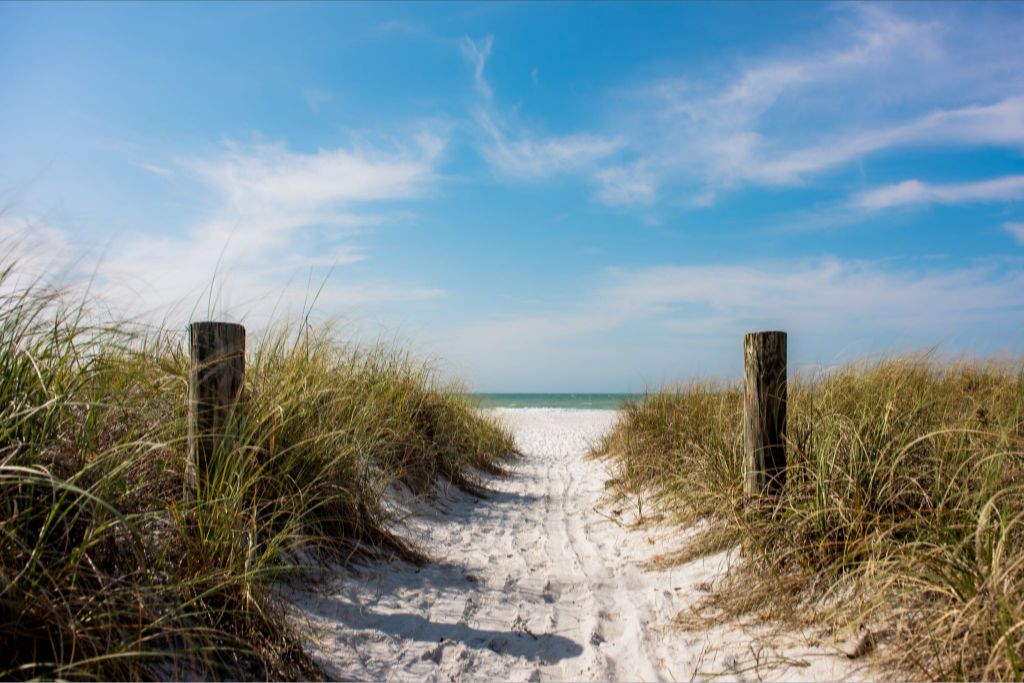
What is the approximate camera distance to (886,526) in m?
3.32

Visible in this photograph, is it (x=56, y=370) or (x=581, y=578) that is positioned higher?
(x=56, y=370)

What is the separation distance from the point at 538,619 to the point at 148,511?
2.27m

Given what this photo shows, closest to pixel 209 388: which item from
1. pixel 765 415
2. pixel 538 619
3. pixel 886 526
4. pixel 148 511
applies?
pixel 148 511

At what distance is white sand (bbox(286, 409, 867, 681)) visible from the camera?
9.82 feet

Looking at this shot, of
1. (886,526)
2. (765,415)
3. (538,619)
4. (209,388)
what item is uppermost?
(209,388)

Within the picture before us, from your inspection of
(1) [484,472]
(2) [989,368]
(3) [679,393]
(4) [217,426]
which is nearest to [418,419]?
(1) [484,472]

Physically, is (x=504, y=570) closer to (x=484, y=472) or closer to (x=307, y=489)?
(x=307, y=489)

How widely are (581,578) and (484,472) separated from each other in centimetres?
428

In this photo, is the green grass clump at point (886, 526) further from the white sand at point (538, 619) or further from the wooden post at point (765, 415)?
the white sand at point (538, 619)

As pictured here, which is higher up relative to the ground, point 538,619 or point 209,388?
point 209,388

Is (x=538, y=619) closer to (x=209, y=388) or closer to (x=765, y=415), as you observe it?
(x=765, y=415)

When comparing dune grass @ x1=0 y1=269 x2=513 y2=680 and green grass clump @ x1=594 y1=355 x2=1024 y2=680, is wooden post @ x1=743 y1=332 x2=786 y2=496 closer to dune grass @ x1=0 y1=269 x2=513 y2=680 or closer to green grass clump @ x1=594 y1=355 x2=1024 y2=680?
green grass clump @ x1=594 y1=355 x2=1024 y2=680

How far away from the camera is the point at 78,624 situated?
2055 millimetres

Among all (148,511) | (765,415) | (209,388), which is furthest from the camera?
(765,415)
